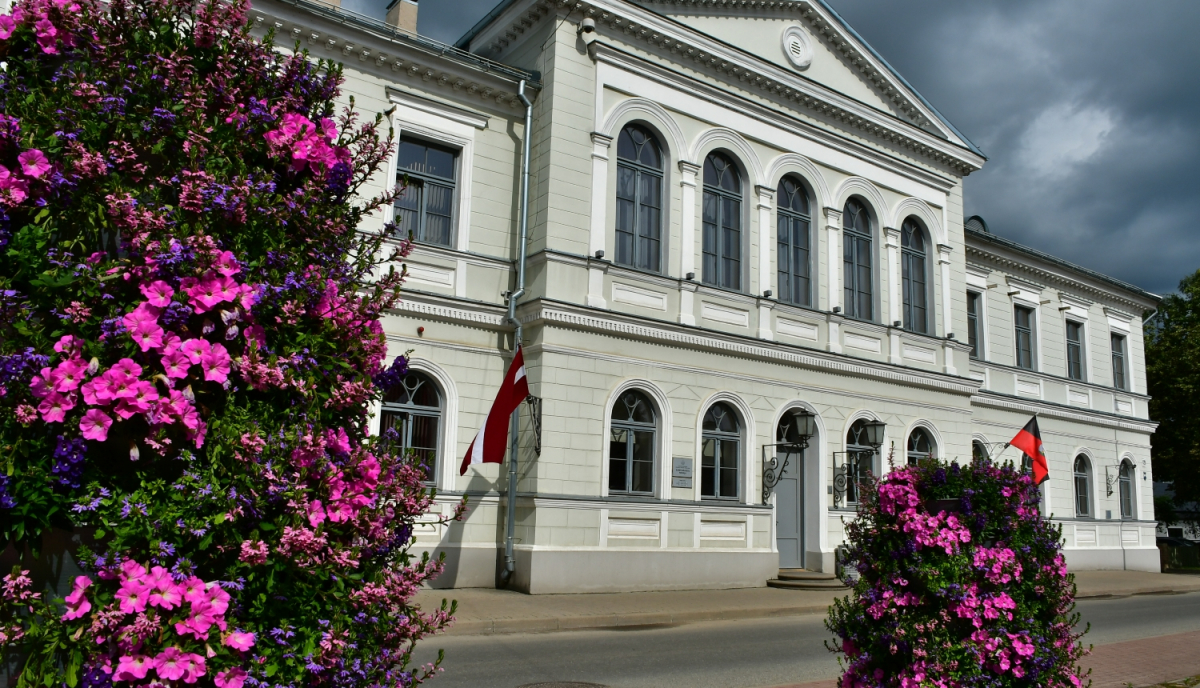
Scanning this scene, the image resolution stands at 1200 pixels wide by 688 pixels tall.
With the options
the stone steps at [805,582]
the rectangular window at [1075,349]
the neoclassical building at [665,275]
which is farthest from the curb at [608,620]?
the rectangular window at [1075,349]

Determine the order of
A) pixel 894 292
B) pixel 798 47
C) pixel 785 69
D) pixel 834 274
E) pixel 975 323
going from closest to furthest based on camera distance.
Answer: pixel 785 69 → pixel 834 274 → pixel 798 47 → pixel 894 292 → pixel 975 323

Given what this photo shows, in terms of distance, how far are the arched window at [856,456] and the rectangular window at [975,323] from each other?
721cm

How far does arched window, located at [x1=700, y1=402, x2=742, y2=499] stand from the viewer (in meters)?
17.3

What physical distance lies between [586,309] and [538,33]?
17.8 feet

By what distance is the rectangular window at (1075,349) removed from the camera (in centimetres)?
2881

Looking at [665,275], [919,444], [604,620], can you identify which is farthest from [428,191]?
[919,444]

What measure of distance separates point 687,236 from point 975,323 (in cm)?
1231

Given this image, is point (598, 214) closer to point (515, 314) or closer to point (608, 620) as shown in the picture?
point (515, 314)

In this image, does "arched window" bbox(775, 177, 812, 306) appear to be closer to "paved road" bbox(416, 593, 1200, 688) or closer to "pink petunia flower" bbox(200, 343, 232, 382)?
"paved road" bbox(416, 593, 1200, 688)

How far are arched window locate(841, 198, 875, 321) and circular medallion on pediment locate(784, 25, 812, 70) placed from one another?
3351 mm

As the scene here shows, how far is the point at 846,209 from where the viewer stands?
21016mm

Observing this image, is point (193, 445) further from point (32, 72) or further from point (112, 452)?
point (32, 72)

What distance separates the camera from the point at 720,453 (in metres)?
17.6

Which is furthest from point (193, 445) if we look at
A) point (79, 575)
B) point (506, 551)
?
point (506, 551)
